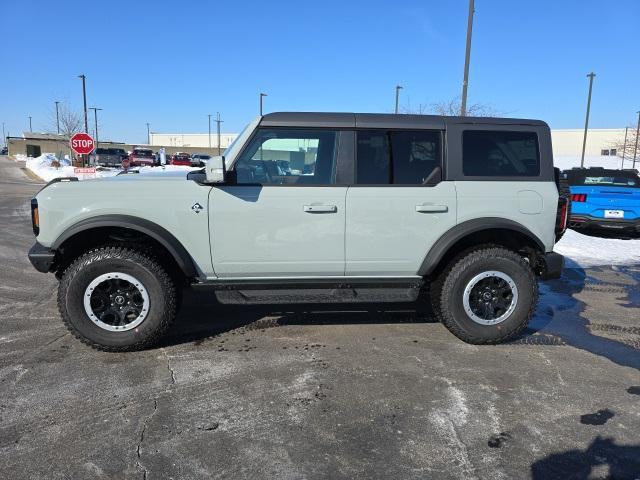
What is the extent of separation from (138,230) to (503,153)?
3.31 meters

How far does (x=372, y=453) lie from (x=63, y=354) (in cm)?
283

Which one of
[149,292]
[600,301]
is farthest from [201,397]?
[600,301]

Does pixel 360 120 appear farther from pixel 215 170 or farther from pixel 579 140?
pixel 579 140

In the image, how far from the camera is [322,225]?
13.8 feet

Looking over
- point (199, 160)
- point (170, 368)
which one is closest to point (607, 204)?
point (199, 160)

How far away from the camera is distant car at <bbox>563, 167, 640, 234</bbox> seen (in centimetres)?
1038

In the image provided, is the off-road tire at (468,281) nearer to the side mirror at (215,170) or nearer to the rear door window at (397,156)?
the rear door window at (397,156)

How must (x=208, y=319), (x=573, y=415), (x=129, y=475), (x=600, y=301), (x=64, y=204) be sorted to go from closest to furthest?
(x=129, y=475)
(x=573, y=415)
(x=64, y=204)
(x=208, y=319)
(x=600, y=301)

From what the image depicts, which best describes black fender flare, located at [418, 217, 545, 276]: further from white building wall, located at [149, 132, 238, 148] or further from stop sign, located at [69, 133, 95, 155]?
white building wall, located at [149, 132, 238, 148]

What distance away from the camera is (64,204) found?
4035 mm

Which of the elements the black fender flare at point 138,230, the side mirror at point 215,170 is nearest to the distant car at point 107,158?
the black fender flare at point 138,230

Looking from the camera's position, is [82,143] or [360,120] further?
[82,143]

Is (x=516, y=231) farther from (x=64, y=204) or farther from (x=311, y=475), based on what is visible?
(x=64, y=204)

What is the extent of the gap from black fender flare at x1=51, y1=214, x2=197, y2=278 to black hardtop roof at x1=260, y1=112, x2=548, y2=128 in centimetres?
127
